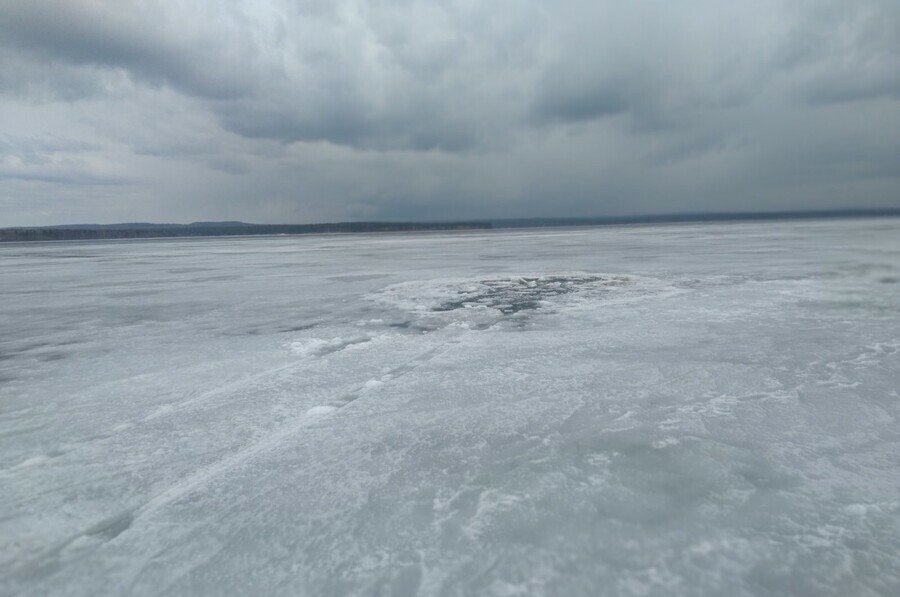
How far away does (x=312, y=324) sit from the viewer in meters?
8.01

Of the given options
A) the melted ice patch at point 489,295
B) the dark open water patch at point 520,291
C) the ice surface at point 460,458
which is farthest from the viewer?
the dark open water patch at point 520,291

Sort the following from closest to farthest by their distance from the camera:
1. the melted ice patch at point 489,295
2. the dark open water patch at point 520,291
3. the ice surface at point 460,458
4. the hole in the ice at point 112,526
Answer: the ice surface at point 460,458 → the hole in the ice at point 112,526 → the melted ice patch at point 489,295 → the dark open water patch at point 520,291

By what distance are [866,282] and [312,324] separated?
10.2 metres

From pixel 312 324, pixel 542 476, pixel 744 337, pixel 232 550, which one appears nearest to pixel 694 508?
pixel 542 476

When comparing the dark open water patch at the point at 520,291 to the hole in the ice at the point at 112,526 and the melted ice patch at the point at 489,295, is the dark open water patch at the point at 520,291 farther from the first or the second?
the hole in the ice at the point at 112,526

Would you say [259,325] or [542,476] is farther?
[259,325]

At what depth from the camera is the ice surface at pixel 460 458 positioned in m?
2.47

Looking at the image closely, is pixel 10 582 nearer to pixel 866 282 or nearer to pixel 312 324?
pixel 312 324

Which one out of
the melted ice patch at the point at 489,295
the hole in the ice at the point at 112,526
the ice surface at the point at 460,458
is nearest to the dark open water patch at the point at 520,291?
the melted ice patch at the point at 489,295

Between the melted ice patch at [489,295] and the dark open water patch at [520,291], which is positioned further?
the dark open water patch at [520,291]

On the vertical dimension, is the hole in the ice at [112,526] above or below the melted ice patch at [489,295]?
above

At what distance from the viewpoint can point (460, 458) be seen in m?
A: 3.55

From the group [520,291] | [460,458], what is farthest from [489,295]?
[460,458]

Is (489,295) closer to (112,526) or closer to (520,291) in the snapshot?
(520,291)
